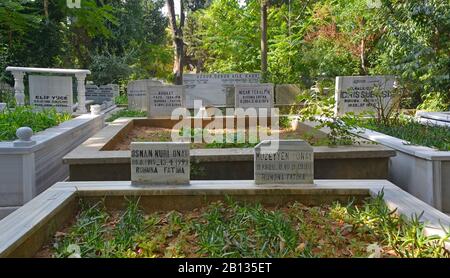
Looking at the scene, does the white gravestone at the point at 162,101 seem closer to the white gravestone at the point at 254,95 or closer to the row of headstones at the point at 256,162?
the white gravestone at the point at 254,95

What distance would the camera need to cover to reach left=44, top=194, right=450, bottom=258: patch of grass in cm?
346

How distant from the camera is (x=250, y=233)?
3.94 meters

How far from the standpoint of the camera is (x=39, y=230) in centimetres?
363

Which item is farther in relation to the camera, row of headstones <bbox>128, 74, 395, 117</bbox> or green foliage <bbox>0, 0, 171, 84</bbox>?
green foliage <bbox>0, 0, 171, 84</bbox>

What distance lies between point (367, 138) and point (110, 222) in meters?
4.93

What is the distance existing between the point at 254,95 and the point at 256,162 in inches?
314

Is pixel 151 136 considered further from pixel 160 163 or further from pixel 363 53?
pixel 363 53

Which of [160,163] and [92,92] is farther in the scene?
[92,92]

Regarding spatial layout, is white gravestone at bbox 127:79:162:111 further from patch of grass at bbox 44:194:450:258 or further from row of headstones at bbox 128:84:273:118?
patch of grass at bbox 44:194:450:258

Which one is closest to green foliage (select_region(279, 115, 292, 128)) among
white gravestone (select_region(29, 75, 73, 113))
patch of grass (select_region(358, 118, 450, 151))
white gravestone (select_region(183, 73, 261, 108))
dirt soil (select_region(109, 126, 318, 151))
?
dirt soil (select_region(109, 126, 318, 151))

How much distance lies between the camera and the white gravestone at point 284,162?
4.57 metres

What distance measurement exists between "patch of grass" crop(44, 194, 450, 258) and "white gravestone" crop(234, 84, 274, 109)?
809 cm

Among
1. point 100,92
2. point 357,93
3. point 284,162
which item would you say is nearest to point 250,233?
point 284,162
